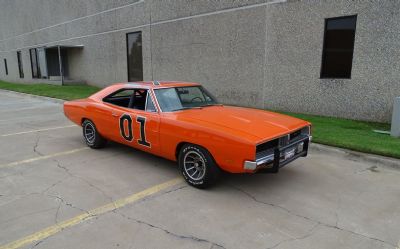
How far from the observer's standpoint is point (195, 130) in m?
4.06

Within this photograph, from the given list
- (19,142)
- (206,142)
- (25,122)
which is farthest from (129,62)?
(206,142)

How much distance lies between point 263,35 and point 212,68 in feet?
8.62

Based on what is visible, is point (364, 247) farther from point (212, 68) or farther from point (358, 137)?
point (212, 68)

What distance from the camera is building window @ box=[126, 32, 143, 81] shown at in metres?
16.1

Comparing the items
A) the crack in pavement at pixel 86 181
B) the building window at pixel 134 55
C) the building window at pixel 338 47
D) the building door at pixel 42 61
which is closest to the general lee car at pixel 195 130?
the crack in pavement at pixel 86 181

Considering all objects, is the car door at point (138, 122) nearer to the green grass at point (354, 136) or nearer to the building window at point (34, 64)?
the green grass at point (354, 136)

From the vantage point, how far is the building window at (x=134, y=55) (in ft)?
52.9

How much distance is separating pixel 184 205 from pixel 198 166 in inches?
26.4

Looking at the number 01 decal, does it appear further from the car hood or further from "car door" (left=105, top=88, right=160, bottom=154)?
the car hood

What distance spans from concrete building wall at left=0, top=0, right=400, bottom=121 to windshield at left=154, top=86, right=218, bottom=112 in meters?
5.07

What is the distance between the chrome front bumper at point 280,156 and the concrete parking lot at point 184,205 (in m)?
0.46

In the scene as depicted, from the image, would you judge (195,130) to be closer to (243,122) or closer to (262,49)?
(243,122)

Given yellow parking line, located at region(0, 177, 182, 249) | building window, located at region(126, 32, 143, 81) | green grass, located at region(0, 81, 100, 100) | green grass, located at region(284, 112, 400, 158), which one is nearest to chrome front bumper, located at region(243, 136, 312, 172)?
yellow parking line, located at region(0, 177, 182, 249)

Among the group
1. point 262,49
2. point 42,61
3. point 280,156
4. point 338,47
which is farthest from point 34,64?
point 280,156
